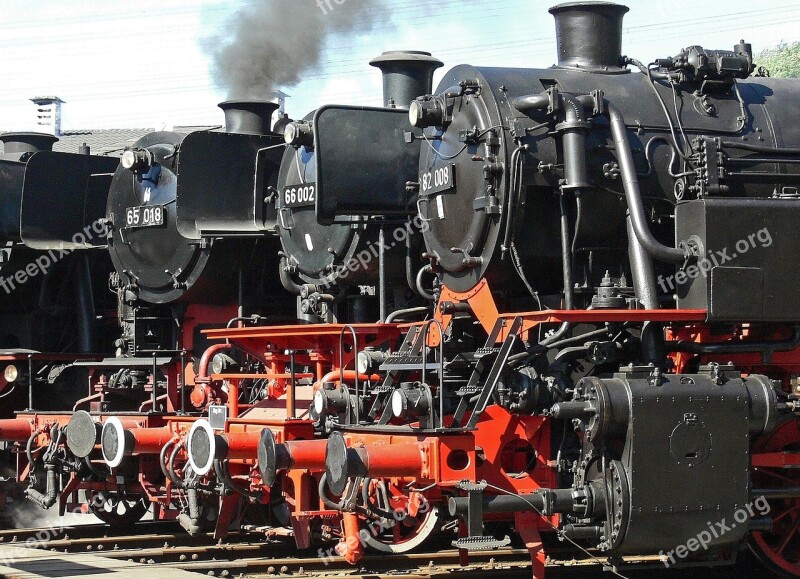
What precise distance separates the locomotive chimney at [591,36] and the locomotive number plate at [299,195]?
2.54 metres

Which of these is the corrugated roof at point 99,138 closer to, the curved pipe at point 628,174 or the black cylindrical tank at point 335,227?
the black cylindrical tank at point 335,227

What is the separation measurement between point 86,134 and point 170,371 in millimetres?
17845

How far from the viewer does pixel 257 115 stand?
11.9 metres

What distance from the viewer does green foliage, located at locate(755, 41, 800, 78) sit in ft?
119

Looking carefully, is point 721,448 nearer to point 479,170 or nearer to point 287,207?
point 479,170

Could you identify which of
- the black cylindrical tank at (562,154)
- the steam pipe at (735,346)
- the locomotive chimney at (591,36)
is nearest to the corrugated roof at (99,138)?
the locomotive chimney at (591,36)

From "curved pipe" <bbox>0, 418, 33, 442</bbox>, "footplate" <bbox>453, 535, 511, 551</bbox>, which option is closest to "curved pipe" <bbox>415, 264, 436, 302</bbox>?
"footplate" <bbox>453, 535, 511, 551</bbox>

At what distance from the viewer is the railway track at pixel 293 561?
8.66 m

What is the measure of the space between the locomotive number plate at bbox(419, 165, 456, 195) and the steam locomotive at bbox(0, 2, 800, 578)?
0.02 meters

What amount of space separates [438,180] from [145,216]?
442 cm

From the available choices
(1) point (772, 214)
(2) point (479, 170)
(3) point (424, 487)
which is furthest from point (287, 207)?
(1) point (772, 214)

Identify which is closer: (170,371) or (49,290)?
(170,371)

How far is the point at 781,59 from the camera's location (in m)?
40.8

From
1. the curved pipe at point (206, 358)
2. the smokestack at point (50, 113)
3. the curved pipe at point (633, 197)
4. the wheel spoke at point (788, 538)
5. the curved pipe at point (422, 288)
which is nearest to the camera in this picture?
the curved pipe at point (633, 197)
